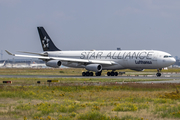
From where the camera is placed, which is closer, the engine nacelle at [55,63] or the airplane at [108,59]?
the airplane at [108,59]

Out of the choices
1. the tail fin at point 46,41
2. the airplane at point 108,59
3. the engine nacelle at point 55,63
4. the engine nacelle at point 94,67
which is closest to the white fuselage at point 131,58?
the airplane at point 108,59

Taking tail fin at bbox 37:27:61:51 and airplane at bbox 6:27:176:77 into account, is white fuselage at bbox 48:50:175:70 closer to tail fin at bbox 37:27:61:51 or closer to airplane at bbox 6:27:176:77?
airplane at bbox 6:27:176:77

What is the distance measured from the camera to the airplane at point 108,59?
1962 inches

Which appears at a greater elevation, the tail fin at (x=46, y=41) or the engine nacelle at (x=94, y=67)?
the tail fin at (x=46, y=41)

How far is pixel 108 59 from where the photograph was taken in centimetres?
5469

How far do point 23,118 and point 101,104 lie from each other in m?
5.20

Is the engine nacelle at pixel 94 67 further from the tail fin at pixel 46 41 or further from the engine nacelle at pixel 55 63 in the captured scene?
the tail fin at pixel 46 41

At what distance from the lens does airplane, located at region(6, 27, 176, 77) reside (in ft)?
164

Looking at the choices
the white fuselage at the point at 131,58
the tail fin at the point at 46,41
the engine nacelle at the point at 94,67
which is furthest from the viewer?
the tail fin at the point at 46,41

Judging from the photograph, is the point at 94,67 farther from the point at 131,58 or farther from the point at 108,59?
the point at 131,58

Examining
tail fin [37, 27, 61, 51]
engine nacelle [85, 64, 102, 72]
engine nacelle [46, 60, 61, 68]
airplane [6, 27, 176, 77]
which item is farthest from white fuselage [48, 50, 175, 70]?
tail fin [37, 27, 61, 51]

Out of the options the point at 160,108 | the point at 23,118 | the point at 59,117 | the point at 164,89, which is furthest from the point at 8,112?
the point at 164,89

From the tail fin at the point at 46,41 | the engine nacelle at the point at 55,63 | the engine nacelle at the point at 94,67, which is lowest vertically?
the engine nacelle at the point at 94,67

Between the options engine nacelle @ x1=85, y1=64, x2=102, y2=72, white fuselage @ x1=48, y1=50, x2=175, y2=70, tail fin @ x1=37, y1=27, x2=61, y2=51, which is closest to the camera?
white fuselage @ x1=48, y1=50, x2=175, y2=70
